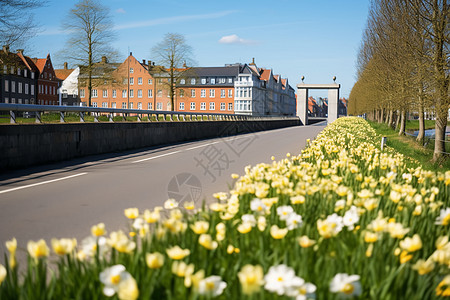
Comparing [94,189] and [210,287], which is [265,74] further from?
[210,287]

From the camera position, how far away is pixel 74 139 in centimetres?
1504

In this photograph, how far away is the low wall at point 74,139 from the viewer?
1201 cm

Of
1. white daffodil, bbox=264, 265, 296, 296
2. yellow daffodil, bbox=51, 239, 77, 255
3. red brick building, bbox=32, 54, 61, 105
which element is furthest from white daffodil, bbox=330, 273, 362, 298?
red brick building, bbox=32, 54, 61, 105

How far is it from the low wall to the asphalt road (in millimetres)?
527

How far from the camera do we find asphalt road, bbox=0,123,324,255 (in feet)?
20.7

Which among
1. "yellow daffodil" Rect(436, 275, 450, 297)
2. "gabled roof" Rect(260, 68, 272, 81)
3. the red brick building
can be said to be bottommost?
"yellow daffodil" Rect(436, 275, 450, 297)

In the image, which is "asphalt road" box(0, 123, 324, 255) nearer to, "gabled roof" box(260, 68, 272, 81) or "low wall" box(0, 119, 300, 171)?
"low wall" box(0, 119, 300, 171)

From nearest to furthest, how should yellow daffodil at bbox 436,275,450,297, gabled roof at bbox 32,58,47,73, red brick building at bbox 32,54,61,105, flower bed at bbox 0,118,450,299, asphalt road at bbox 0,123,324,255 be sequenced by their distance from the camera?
flower bed at bbox 0,118,450,299, yellow daffodil at bbox 436,275,450,297, asphalt road at bbox 0,123,324,255, red brick building at bbox 32,54,61,105, gabled roof at bbox 32,58,47,73

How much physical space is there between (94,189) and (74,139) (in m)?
6.29

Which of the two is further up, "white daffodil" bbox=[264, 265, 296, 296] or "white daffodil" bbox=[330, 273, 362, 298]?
"white daffodil" bbox=[264, 265, 296, 296]

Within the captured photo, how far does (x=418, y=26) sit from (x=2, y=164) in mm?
13334

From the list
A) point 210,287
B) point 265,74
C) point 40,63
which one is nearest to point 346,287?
point 210,287

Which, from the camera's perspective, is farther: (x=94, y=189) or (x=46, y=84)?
(x=46, y=84)

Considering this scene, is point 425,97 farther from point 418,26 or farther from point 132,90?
point 132,90
